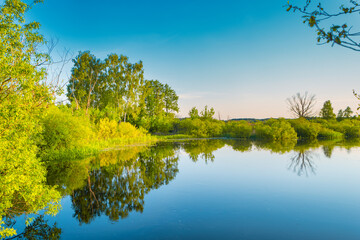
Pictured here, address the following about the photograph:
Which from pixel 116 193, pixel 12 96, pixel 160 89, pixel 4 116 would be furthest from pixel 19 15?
pixel 160 89

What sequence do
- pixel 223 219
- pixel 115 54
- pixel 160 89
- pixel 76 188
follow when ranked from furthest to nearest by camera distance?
pixel 160 89
pixel 115 54
pixel 76 188
pixel 223 219

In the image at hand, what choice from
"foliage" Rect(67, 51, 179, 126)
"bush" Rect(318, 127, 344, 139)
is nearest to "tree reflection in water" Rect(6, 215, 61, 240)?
"foliage" Rect(67, 51, 179, 126)

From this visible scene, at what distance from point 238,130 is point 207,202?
41.0 meters

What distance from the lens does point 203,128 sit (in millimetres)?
47688

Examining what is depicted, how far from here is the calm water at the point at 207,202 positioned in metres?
5.96

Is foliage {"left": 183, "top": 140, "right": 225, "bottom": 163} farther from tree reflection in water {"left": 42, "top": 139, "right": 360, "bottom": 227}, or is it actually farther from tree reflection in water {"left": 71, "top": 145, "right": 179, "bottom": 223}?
tree reflection in water {"left": 71, "top": 145, "right": 179, "bottom": 223}

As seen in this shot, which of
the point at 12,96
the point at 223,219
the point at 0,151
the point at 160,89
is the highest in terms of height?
the point at 160,89

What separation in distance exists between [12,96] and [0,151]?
145 centimetres

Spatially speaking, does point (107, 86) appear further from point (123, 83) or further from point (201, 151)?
point (201, 151)

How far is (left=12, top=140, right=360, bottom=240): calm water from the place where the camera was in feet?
19.6

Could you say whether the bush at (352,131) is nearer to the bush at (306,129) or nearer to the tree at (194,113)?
the bush at (306,129)

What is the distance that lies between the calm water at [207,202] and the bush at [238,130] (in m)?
31.4

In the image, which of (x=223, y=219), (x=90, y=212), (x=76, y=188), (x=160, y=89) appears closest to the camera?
(x=223, y=219)

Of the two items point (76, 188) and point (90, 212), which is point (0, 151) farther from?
point (76, 188)
